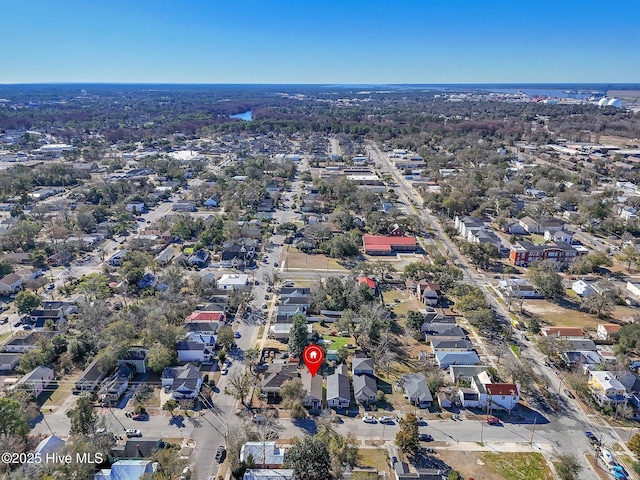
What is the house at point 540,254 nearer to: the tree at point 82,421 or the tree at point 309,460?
the tree at point 309,460

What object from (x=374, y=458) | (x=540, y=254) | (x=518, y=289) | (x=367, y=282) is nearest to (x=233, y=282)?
(x=367, y=282)

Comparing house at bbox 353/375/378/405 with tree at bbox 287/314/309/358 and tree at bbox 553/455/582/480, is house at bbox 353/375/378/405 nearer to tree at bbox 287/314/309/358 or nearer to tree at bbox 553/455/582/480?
tree at bbox 287/314/309/358

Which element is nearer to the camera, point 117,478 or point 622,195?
point 117,478

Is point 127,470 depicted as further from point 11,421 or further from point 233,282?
point 233,282

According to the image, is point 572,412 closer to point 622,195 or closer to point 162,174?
point 622,195

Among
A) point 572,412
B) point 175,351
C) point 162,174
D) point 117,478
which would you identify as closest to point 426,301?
point 572,412

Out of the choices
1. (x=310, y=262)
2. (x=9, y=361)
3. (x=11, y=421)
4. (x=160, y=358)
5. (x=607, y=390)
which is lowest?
(x=310, y=262)
